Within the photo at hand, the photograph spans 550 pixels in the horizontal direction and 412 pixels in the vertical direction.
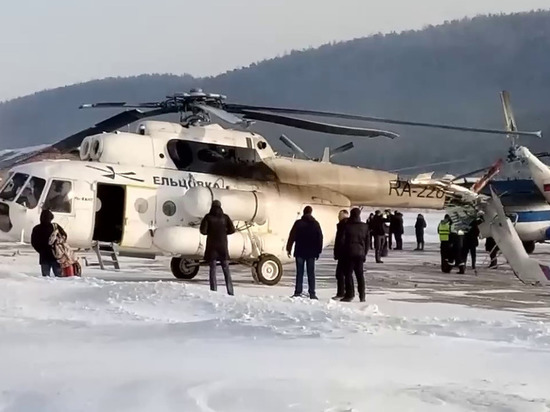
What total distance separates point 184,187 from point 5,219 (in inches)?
124

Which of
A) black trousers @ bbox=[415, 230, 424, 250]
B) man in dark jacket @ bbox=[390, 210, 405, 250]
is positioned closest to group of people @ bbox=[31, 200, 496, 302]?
man in dark jacket @ bbox=[390, 210, 405, 250]

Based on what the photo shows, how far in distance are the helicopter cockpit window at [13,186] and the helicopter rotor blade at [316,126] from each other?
4023 mm

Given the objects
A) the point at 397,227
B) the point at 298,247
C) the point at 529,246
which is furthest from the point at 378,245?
the point at 298,247

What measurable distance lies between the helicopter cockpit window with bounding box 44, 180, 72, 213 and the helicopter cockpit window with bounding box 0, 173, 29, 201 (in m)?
0.53

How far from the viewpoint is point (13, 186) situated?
14.1 m

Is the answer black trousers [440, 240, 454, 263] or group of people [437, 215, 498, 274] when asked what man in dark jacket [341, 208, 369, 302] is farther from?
black trousers [440, 240, 454, 263]

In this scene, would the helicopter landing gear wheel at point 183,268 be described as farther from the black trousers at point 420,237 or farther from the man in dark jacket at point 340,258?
the black trousers at point 420,237

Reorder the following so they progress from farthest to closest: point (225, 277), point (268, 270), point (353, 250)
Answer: point (268, 270) < point (225, 277) < point (353, 250)

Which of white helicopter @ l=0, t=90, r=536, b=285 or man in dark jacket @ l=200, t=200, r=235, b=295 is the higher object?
white helicopter @ l=0, t=90, r=536, b=285

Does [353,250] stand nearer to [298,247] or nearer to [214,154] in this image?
[298,247]

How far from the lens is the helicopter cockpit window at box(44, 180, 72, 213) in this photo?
549 inches

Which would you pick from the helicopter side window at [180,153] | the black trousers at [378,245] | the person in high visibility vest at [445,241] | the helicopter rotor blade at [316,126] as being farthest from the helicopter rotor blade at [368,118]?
the black trousers at [378,245]

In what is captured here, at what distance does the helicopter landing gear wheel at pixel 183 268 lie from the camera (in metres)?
16.0

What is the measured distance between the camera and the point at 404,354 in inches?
250
